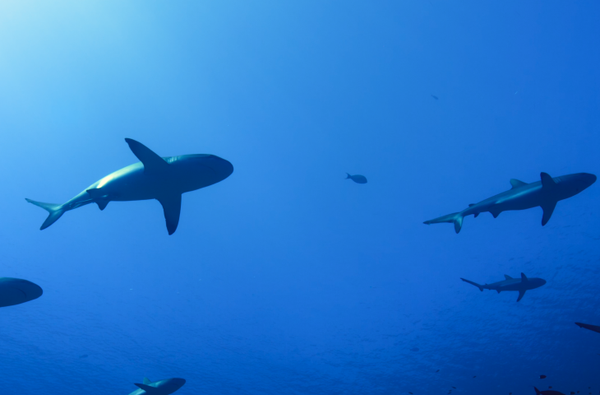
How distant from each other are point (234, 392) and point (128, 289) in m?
15.7

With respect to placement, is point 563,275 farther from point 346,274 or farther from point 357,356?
point 357,356

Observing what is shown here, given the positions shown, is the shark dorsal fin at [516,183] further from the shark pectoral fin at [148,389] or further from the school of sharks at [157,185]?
the shark pectoral fin at [148,389]

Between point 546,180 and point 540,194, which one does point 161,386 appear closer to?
point 540,194

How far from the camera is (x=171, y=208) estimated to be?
563cm

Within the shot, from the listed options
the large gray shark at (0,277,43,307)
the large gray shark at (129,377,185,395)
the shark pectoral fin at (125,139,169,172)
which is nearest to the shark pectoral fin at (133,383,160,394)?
the large gray shark at (129,377,185,395)

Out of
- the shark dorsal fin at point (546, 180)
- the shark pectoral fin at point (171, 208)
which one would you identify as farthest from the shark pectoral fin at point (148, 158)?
the shark dorsal fin at point (546, 180)

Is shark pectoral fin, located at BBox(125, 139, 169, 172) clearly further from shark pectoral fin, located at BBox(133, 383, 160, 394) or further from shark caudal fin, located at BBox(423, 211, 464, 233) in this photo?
shark pectoral fin, located at BBox(133, 383, 160, 394)

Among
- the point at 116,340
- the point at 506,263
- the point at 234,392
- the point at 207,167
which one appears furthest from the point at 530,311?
the point at 116,340

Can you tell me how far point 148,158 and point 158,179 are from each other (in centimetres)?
37

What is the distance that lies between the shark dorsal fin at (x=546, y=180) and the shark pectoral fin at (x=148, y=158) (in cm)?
627

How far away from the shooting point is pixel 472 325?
90.9 feet

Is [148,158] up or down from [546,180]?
down

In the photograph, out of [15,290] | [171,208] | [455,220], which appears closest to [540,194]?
[455,220]

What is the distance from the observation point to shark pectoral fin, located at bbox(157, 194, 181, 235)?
Result: 5.52m
